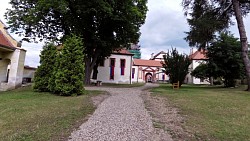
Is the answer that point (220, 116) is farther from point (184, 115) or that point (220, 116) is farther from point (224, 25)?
point (224, 25)

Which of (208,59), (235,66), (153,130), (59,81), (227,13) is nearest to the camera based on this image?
(153,130)

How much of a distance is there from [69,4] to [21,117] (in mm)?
14211

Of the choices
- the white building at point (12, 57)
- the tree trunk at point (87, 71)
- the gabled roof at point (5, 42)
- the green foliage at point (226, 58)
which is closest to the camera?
the gabled roof at point (5, 42)

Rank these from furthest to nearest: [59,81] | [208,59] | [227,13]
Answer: [208,59]
[227,13]
[59,81]

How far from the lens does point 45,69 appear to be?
15.3 meters

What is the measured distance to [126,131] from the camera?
18.3ft

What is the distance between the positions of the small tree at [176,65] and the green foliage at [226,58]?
457cm

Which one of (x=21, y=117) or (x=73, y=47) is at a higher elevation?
(x=73, y=47)

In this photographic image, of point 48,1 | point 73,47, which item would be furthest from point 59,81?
point 48,1

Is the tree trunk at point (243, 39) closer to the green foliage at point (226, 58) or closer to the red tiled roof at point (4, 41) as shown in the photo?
the green foliage at point (226, 58)

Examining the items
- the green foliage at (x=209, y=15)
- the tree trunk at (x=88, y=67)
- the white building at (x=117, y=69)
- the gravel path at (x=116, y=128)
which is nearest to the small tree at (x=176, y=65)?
the green foliage at (x=209, y=15)

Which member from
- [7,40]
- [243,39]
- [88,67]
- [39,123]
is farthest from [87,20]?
[39,123]

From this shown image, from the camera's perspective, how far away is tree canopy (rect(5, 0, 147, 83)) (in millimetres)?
Result: 18578

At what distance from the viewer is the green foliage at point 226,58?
76.6 feet
